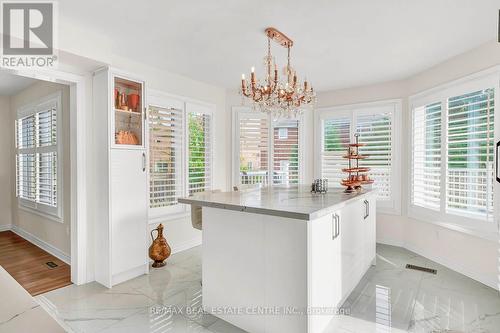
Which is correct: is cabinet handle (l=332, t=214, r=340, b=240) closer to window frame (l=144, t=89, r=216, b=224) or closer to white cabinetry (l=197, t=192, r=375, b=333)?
white cabinetry (l=197, t=192, r=375, b=333)

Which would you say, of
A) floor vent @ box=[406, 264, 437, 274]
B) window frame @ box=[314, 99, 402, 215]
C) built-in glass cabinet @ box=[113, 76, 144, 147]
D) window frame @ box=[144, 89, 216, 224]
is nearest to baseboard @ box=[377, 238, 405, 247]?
window frame @ box=[314, 99, 402, 215]

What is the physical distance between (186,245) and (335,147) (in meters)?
2.99

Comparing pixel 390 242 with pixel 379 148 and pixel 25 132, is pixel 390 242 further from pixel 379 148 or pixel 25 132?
pixel 25 132

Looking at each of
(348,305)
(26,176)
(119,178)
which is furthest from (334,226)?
(26,176)

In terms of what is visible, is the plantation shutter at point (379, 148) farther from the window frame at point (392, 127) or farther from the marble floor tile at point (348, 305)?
the marble floor tile at point (348, 305)

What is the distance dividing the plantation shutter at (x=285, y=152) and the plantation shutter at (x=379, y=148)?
1.15m

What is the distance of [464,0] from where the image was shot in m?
2.22

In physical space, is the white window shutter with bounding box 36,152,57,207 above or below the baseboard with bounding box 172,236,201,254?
above

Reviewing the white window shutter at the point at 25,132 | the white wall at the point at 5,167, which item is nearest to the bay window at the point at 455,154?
the white window shutter at the point at 25,132

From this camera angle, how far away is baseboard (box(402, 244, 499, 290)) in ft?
9.81

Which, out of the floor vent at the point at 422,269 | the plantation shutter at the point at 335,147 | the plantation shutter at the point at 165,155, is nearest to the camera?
the floor vent at the point at 422,269

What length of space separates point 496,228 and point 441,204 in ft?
2.40

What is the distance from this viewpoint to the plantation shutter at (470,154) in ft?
9.91

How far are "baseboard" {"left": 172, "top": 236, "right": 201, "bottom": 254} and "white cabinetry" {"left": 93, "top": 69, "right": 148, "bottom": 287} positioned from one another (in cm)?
79
